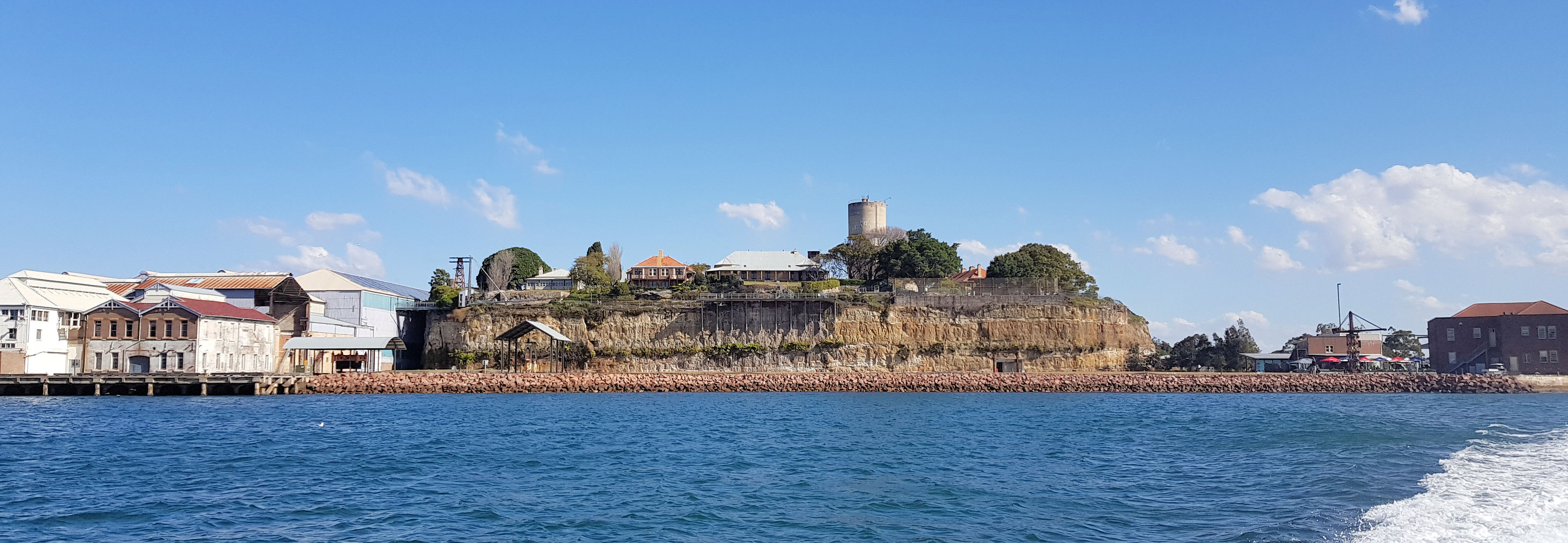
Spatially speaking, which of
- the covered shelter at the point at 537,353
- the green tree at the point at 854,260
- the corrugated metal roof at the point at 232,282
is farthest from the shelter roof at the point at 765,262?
the corrugated metal roof at the point at 232,282

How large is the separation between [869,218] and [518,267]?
30454 millimetres

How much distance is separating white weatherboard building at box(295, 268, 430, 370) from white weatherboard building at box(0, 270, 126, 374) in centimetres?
1372

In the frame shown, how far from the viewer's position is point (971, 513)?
1580 centimetres

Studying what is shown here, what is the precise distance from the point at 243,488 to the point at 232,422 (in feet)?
53.0

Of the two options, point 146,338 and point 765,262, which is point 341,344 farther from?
point 765,262

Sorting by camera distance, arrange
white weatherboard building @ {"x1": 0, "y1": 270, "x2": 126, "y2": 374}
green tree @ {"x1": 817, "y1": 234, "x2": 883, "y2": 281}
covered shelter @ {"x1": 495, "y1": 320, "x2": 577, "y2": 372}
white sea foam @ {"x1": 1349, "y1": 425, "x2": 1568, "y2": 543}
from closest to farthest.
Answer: white sea foam @ {"x1": 1349, "y1": 425, "x2": 1568, "y2": 543}
white weatherboard building @ {"x1": 0, "y1": 270, "x2": 126, "y2": 374}
covered shelter @ {"x1": 495, "y1": 320, "x2": 577, "y2": 372}
green tree @ {"x1": 817, "y1": 234, "x2": 883, "y2": 281}

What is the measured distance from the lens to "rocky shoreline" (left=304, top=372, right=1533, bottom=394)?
2159 inches

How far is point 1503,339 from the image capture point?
61.3 meters

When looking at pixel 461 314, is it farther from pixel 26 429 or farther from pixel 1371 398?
pixel 1371 398

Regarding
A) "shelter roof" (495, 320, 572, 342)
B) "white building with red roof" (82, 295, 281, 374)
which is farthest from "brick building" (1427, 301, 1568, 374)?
"white building with red roof" (82, 295, 281, 374)

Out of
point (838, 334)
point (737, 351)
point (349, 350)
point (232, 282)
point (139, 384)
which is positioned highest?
point (232, 282)

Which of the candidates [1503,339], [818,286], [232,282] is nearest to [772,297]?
[818,286]

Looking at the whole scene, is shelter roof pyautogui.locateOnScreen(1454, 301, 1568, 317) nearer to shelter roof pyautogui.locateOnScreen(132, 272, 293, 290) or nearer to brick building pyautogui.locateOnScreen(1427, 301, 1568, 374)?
brick building pyautogui.locateOnScreen(1427, 301, 1568, 374)

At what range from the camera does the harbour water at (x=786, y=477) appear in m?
14.5
